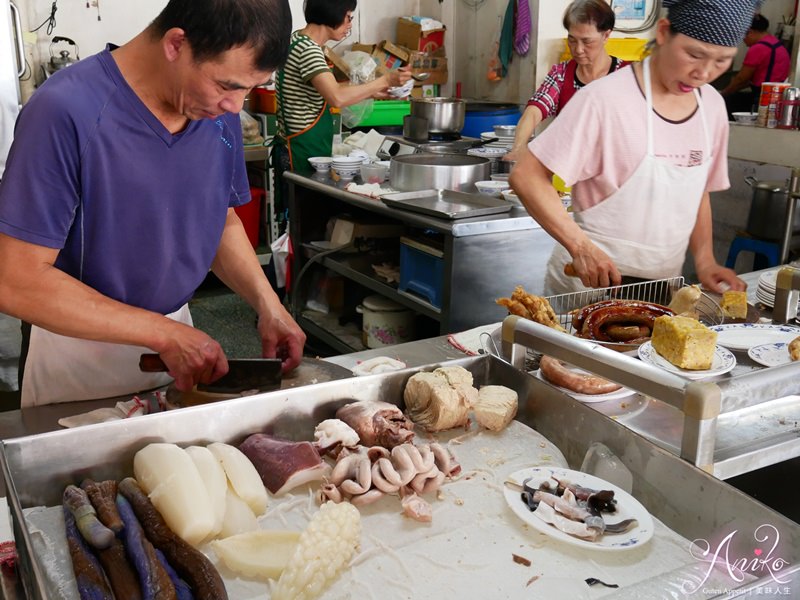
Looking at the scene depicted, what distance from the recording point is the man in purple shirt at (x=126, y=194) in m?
1.62

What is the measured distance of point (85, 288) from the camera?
1.72 m

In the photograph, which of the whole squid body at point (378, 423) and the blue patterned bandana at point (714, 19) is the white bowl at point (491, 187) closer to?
the blue patterned bandana at point (714, 19)

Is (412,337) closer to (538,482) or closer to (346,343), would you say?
(346,343)

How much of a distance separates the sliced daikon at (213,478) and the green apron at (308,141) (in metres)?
3.76

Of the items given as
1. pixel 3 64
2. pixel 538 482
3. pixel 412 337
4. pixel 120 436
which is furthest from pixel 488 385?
pixel 3 64

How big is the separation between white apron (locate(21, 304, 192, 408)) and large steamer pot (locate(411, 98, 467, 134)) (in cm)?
344

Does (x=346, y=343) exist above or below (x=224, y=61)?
below

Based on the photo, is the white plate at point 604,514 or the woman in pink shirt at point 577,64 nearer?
the white plate at point 604,514

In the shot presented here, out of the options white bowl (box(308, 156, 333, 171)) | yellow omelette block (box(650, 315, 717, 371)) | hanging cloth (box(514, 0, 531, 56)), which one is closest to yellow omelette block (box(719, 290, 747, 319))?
yellow omelette block (box(650, 315, 717, 371))

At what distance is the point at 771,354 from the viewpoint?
199cm

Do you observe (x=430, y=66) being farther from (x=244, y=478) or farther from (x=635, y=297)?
(x=244, y=478)

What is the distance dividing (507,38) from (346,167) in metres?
3.36

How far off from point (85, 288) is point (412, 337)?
2968mm

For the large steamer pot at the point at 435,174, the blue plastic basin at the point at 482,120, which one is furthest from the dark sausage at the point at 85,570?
the blue plastic basin at the point at 482,120
